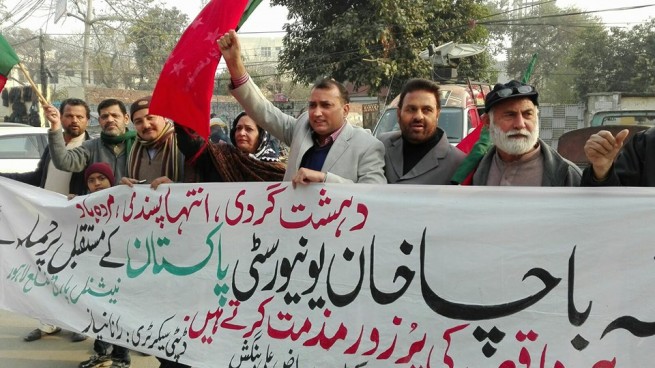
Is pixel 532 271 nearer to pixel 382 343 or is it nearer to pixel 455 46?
pixel 382 343

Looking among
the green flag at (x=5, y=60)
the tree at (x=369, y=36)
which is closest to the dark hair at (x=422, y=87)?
the green flag at (x=5, y=60)

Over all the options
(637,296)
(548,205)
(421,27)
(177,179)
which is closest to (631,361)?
(637,296)

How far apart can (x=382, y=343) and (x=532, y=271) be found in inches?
26.4

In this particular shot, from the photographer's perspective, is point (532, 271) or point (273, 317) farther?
point (273, 317)

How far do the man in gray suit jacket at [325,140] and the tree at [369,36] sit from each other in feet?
55.2

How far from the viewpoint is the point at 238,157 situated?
13.4 feet

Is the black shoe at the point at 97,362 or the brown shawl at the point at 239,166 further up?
the brown shawl at the point at 239,166

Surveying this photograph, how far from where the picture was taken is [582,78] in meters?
39.7

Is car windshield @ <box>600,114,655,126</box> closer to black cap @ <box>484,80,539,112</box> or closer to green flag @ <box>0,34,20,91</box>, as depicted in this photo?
black cap @ <box>484,80,539,112</box>

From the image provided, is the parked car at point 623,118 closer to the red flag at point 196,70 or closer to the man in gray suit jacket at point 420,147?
the man in gray suit jacket at point 420,147

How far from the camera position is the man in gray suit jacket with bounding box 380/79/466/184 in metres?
3.44

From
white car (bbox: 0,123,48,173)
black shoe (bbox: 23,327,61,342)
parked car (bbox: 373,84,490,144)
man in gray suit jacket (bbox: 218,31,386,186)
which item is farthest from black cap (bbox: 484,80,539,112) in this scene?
white car (bbox: 0,123,48,173)

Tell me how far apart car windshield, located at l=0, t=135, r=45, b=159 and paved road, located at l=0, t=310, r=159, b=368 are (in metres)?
5.55

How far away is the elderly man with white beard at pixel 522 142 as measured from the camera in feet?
9.68
